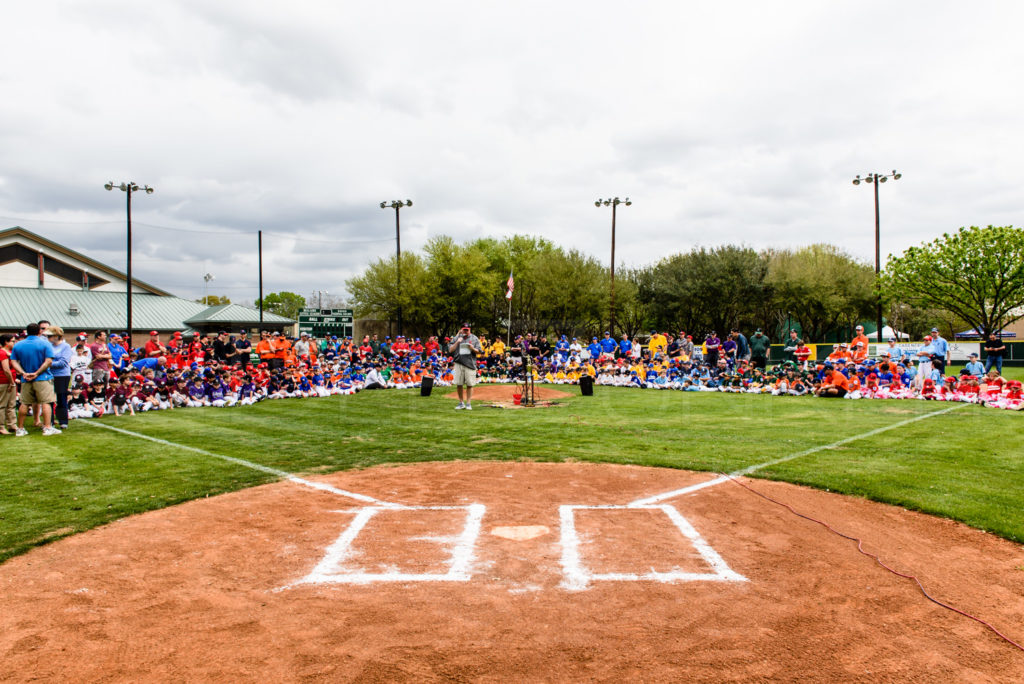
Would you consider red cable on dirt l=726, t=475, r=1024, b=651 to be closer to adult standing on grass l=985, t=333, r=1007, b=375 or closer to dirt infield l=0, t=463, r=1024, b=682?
dirt infield l=0, t=463, r=1024, b=682

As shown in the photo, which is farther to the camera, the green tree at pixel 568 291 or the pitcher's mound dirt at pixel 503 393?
the green tree at pixel 568 291

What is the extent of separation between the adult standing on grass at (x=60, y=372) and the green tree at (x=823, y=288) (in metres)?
38.3

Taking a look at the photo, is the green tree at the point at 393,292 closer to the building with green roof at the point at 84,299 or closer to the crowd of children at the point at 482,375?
the building with green roof at the point at 84,299

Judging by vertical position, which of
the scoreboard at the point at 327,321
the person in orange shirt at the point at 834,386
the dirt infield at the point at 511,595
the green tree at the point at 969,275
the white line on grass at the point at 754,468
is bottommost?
the dirt infield at the point at 511,595

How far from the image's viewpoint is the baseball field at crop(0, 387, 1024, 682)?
3.27 m

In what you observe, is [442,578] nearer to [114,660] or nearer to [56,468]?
[114,660]

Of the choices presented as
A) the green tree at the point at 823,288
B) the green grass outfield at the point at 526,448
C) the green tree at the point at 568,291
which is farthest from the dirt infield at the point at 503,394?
the green tree at the point at 823,288

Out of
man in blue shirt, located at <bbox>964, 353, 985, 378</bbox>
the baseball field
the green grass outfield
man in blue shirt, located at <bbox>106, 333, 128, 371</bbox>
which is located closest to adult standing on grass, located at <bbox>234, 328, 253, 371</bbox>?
man in blue shirt, located at <bbox>106, 333, 128, 371</bbox>

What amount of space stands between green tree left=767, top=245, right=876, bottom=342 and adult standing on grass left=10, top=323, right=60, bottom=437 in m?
38.7

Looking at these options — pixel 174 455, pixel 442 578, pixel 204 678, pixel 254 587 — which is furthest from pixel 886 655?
pixel 174 455

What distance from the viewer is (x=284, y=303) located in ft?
323

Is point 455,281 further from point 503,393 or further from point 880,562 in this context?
point 880,562

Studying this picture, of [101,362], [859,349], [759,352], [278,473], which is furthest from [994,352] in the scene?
[101,362]

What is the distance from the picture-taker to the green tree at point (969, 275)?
82.6 ft
